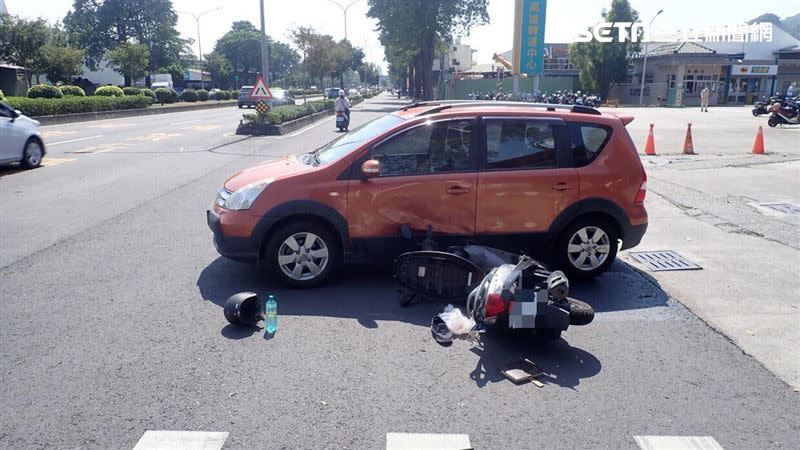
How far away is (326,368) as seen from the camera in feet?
14.0

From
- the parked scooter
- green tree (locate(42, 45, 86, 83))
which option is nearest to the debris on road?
the parked scooter

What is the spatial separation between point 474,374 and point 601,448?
107 centimetres

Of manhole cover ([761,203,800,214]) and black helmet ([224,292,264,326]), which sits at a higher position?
black helmet ([224,292,264,326])

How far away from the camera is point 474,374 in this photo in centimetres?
422

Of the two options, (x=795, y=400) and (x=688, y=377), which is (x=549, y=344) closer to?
(x=688, y=377)

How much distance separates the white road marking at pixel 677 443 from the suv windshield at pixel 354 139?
366 centimetres

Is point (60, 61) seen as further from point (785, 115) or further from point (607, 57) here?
point (785, 115)

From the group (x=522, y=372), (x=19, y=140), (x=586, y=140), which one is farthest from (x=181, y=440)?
(x=19, y=140)

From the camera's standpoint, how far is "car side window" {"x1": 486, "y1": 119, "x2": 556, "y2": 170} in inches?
235

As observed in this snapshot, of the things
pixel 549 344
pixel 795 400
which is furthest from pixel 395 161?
pixel 795 400

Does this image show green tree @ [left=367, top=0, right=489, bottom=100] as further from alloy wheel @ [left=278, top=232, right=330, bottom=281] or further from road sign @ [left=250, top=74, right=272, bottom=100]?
alloy wheel @ [left=278, top=232, right=330, bottom=281]

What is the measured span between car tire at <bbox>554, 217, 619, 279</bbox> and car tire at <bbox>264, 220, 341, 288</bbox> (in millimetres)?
2268

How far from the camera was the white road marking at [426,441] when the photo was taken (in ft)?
10.9

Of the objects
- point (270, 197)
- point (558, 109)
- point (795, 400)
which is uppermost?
point (558, 109)
